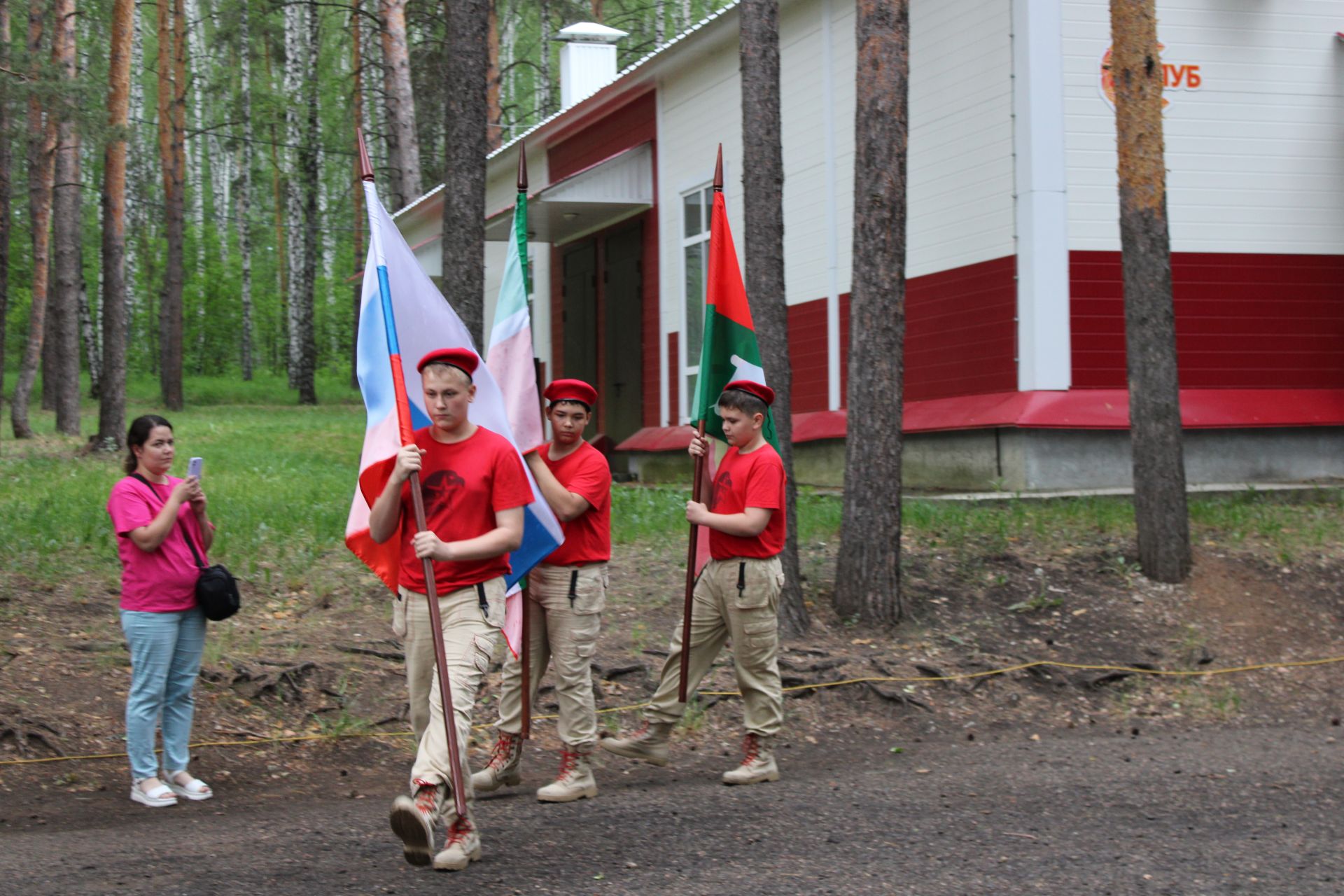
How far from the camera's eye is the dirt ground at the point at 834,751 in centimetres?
524

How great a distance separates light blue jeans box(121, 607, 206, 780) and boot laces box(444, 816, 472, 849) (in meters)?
2.01

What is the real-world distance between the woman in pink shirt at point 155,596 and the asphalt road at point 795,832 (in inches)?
11.5

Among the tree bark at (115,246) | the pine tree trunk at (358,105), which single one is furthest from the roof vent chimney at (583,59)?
the tree bark at (115,246)

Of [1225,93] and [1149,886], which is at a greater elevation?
[1225,93]

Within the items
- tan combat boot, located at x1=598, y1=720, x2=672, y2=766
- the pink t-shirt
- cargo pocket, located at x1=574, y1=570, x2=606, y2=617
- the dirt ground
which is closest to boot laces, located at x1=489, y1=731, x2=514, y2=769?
the dirt ground

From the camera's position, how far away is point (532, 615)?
21.3 feet

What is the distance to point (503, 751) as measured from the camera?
6469 mm

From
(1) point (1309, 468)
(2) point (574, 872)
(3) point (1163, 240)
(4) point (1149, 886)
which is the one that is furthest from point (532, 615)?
(1) point (1309, 468)

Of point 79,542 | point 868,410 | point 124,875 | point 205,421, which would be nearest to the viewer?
point 124,875

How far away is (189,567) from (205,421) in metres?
23.6

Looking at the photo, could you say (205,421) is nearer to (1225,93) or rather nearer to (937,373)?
(937,373)

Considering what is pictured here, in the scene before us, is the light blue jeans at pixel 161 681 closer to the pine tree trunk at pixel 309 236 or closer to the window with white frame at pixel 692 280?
the window with white frame at pixel 692 280

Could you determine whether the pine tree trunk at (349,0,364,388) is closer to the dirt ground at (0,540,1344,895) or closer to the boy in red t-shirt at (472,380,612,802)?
the dirt ground at (0,540,1344,895)

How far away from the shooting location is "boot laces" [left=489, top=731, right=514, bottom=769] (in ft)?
21.1
